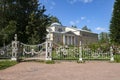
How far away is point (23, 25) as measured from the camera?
26234 mm

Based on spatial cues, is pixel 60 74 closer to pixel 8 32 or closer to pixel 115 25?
pixel 8 32

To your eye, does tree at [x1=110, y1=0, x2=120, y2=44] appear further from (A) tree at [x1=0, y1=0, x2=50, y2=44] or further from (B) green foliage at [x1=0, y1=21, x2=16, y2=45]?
(B) green foliage at [x1=0, y1=21, x2=16, y2=45]

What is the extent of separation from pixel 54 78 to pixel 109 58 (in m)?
10.2

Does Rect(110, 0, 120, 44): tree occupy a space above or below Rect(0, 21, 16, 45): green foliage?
Answer: above

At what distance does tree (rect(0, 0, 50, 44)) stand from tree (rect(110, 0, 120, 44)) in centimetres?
1398

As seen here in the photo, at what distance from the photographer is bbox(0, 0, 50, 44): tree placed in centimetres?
2544

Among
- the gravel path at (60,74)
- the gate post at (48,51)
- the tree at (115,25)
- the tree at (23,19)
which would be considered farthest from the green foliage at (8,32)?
the tree at (115,25)

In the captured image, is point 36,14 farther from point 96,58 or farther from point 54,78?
point 54,78

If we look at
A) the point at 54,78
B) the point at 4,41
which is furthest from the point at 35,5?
the point at 54,78

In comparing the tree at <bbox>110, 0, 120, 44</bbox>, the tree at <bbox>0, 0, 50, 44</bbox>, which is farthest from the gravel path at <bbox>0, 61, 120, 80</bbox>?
the tree at <bbox>110, 0, 120, 44</bbox>

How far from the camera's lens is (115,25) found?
36219mm

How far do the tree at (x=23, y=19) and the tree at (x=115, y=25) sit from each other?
13982 millimetres

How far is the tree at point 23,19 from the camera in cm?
2544

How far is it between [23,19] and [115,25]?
1681cm
